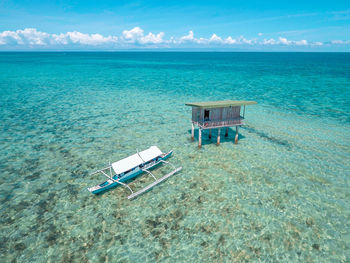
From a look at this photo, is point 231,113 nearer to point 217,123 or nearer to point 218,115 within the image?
point 218,115

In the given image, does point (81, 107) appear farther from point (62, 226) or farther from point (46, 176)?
point (62, 226)

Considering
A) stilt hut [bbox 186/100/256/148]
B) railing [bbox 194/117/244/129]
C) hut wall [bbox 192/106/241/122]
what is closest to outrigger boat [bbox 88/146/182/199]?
railing [bbox 194/117/244/129]

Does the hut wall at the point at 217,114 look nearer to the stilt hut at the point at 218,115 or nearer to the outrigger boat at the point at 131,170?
the stilt hut at the point at 218,115

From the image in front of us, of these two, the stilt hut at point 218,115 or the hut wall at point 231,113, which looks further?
the hut wall at point 231,113

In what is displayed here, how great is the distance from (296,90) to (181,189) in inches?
2209


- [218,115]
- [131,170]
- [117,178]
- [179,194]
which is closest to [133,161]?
[131,170]

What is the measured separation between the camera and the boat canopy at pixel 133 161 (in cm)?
1850

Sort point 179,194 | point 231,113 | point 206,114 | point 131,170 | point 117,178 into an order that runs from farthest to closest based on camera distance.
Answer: point 231,113 < point 206,114 < point 131,170 < point 117,178 < point 179,194

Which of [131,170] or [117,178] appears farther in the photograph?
[131,170]

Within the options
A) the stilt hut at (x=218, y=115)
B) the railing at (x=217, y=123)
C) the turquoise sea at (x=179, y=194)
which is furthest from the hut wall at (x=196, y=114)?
the turquoise sea at (x=179, y=194)

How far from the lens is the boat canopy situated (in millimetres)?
18500

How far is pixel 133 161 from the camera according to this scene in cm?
1975

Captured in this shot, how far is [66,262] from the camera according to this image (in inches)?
498

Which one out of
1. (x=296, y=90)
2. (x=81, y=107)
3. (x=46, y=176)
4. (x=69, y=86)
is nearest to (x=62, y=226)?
(x=46, y=176)
